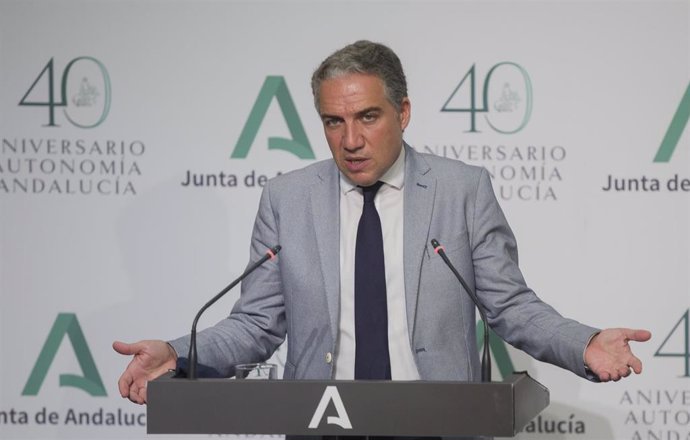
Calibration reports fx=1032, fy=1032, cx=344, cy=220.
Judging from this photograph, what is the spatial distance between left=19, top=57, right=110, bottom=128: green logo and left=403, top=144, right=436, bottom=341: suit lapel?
1.84 metres

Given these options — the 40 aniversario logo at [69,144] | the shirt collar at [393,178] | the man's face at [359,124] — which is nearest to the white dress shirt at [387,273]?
the shirt collar at [393,178]

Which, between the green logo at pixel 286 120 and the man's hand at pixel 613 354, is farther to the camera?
the green logo at pixel 286 120

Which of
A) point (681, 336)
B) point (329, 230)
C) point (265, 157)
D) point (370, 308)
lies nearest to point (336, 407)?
point (370, 308)

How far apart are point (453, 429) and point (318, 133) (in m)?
2.40

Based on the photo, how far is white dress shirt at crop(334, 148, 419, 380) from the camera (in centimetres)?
295

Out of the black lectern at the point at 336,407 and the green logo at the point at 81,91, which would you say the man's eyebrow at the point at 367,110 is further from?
the green logo at the point at 81,91

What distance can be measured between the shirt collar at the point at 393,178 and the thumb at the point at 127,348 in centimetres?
86

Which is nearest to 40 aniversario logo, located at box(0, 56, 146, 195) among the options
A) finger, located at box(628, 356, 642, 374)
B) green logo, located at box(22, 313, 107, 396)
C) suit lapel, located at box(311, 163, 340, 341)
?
green logo, located at box(22, 313, 107, 396)

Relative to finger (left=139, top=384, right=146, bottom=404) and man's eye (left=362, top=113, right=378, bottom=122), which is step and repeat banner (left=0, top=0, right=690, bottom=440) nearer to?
man's eye (left=362, top=113, right=378, bottom=122)

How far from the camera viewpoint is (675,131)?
431cm

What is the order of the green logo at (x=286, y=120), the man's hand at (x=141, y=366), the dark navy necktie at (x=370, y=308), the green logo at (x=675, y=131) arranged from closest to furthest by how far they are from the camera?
the man's hand at (x=141, y=366)
the dark navy necktie at (x=370, y=308)
the green logo at (x=675, y=131)
the green logo at (x=286, y=120)

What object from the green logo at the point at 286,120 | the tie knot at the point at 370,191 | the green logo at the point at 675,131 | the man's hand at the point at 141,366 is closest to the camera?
the man's hand at the point at 141,366

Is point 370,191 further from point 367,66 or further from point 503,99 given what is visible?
point 503,99

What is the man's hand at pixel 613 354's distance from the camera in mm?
2484
